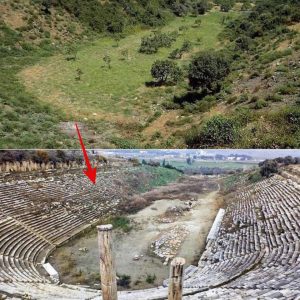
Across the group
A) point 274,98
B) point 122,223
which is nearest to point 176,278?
point 122,223

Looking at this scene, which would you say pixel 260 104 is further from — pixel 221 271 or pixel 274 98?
pixel 221 271

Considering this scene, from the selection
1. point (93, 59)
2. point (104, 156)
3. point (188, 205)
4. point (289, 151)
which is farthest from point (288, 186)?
point (93, 59)

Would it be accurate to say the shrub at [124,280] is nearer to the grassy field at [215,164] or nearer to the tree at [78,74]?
the grassy field at [215,164]

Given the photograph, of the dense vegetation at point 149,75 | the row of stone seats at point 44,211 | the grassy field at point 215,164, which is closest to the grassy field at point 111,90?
the dense vegetation at point 149,75

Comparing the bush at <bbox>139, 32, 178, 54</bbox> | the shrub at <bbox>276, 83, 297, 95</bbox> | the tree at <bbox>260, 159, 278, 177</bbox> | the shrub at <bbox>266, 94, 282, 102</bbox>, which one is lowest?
the tree at <bbox>260, 159, 278, 177</bbox>

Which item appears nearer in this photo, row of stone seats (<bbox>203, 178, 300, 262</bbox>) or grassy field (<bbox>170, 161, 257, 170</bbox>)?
grassy field (<bbox>170, 161, 257, 170</bbox>)

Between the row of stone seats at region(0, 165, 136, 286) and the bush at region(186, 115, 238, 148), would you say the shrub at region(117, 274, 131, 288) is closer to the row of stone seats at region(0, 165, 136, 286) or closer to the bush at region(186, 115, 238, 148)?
the row of stone seats at region(0, 165, 136, 286)

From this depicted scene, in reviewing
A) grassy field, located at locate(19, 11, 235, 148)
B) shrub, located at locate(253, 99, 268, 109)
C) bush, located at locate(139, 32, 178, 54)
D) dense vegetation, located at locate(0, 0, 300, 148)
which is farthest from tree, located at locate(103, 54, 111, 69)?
shrub, located at locate(253, 99, 268, 109)
